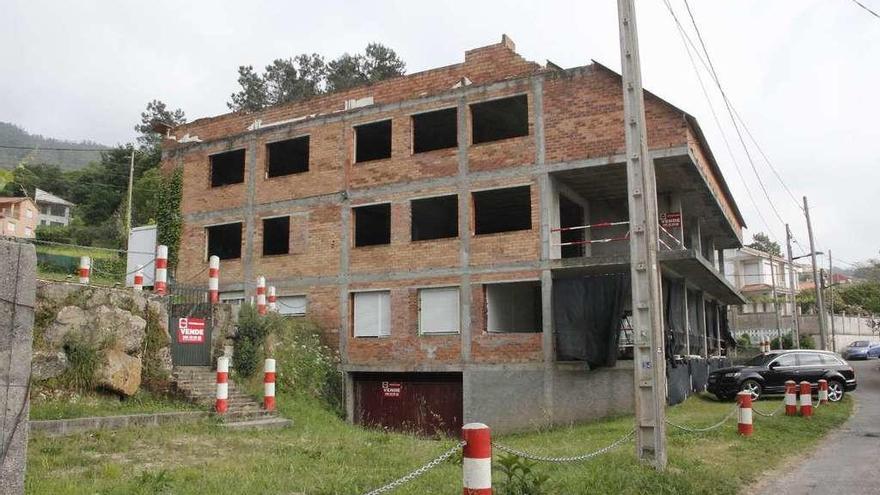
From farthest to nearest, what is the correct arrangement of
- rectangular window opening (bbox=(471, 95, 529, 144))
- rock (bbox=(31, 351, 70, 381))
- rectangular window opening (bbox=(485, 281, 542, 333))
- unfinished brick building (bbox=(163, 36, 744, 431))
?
1. rectangular window opening (bbox=(471, 95, 529, 144))
2. rectangular window opening (bbox=(485, 281, 542, 333))
3. unfinished brick building (bbox=(163, 36, 744, 431))
4. rock (bbox=(31, 351, 70, 381))

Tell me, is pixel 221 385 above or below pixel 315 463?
above

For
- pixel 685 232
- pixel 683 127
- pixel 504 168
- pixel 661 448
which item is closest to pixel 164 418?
pixel 661 448

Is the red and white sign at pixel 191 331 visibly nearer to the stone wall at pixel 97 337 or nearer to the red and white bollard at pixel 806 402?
the stone wall at pixel 97 337

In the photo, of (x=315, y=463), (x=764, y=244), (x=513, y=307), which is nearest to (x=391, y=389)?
(x=513, y=307)

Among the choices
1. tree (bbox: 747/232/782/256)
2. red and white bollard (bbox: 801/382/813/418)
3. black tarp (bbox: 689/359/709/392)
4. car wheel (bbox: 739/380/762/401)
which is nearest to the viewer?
red and white bollard (bbox: 801/382/813/418)

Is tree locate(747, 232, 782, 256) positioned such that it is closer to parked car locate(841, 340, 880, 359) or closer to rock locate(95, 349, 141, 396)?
parked car locate(841, 340, 880, 359)

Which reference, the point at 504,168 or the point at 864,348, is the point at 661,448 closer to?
the point at 504,168

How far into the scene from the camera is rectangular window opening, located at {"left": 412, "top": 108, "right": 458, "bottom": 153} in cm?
2253

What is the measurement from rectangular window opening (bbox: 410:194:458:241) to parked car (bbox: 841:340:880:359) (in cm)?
3390

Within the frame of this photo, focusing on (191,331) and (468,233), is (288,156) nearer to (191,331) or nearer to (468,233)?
(468,233)

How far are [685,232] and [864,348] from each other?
29.2 metres

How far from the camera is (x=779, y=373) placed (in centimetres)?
2156

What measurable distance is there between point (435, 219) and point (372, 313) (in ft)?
20.0

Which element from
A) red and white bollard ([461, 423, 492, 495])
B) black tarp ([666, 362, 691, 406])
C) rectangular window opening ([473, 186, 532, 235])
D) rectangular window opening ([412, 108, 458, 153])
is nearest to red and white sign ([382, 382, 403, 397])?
rectangular window opening ([473, 186, 532, 235])
